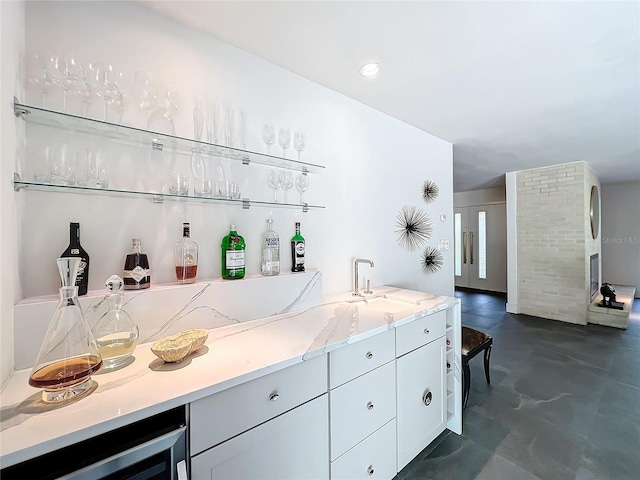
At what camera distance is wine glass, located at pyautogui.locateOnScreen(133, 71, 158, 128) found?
1265 millimetres

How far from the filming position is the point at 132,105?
1258 mm

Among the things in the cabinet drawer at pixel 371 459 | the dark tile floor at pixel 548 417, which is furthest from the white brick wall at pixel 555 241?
the cabinet drawer at pixel 371 459

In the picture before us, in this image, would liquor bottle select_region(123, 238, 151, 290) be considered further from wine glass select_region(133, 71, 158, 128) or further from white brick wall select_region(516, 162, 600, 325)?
white brick wall select_region(516, 162, 600, 325)

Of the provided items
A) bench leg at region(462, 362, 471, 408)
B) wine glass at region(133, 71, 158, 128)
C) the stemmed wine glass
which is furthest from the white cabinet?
the stemmed wine glass

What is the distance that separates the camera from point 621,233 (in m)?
5.73

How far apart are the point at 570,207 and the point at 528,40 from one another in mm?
3788

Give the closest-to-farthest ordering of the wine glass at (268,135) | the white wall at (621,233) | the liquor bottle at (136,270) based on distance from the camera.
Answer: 1. the liquor bottle at (136,270)
2. the wine glass at (268,135)
3. the white wall at (621,233)

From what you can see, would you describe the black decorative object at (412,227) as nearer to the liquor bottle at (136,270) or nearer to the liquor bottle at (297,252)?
the liquor bottle at (297,252)

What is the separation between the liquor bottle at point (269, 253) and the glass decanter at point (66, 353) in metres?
0.86

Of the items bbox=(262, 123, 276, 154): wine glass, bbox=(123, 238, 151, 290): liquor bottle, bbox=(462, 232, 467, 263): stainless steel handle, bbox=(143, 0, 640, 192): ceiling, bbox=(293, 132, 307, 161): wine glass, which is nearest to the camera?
bbox=(123, 238, 151, 290): liquor bottle

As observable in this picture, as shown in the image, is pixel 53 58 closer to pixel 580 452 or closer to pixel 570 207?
pixel 580 452

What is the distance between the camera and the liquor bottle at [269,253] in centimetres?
161

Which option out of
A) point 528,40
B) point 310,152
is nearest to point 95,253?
→ point 310,152

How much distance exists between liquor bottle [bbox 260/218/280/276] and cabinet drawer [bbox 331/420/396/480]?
0.96 m
